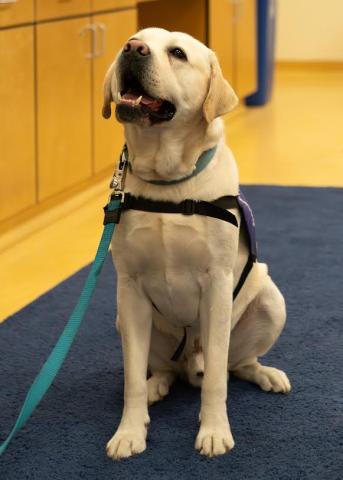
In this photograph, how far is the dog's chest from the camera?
1.98 m

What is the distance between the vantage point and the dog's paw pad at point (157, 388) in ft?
7.46

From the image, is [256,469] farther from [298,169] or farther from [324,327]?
[298,169]

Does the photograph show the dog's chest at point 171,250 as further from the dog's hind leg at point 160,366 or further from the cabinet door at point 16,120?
the cabinet door at point 16,120

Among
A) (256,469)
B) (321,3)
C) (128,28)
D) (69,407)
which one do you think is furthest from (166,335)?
(321,3)

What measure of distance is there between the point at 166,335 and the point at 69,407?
295mm

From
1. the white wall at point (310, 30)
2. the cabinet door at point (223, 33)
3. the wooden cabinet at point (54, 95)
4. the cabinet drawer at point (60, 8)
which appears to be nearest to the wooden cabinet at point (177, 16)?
the cabinet door at point (223, 33)

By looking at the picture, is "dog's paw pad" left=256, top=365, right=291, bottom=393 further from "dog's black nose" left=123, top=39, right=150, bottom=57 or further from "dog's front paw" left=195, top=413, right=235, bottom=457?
"dog's black nose" left=123, top=39, right=150, bottom=57

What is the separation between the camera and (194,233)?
198 cm

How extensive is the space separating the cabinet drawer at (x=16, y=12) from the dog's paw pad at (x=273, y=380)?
177 centimetres

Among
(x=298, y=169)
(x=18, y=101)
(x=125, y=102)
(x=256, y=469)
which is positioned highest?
(x=125, y=102)

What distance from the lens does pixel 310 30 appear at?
8992 millimetres

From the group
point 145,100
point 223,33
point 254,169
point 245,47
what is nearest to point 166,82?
Result: point 145,100

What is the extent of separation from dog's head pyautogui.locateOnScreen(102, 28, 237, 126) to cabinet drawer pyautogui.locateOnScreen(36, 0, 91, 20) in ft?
6.04

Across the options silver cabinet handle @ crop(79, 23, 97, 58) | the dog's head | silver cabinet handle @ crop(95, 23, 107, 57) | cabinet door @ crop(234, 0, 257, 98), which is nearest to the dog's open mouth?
the dog's head
